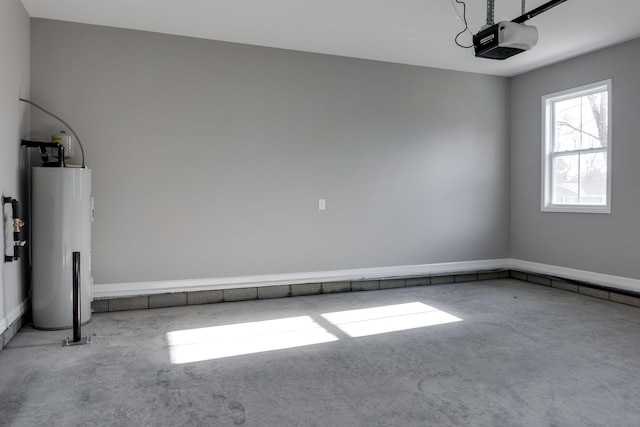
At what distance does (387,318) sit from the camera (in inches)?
165

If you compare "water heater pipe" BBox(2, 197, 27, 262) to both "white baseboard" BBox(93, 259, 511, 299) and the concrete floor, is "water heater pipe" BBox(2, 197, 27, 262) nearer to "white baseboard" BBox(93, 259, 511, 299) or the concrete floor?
the concrete floor

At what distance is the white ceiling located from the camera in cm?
387

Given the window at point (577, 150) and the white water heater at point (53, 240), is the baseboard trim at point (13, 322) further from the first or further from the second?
the window at point (577, 150)

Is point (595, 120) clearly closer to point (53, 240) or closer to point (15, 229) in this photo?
point (53, 240)

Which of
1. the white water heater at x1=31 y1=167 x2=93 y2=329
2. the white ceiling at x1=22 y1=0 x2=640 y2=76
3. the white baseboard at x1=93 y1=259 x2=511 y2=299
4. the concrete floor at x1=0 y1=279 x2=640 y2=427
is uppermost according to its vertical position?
the white ceiling at x1=22 y1=0 x2=640 y2=76

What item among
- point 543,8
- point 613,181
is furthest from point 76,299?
point 613,181

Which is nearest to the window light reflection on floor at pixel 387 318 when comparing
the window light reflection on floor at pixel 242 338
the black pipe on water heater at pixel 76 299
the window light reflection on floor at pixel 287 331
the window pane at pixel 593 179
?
the window light reflection on floor at pixel 287 331

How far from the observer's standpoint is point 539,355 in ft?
10.6

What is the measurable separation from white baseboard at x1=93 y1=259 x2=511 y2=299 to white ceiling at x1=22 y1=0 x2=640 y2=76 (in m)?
2.56

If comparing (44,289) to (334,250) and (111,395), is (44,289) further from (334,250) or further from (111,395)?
(334,250)

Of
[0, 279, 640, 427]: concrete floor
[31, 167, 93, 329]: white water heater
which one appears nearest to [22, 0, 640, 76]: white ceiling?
[31, 167, 93, 329]: white water heater

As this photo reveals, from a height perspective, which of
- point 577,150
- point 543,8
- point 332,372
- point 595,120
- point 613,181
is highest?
point 543,8

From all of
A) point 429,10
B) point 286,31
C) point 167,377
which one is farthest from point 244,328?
point 429,10

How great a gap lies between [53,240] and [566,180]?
5748 mm
